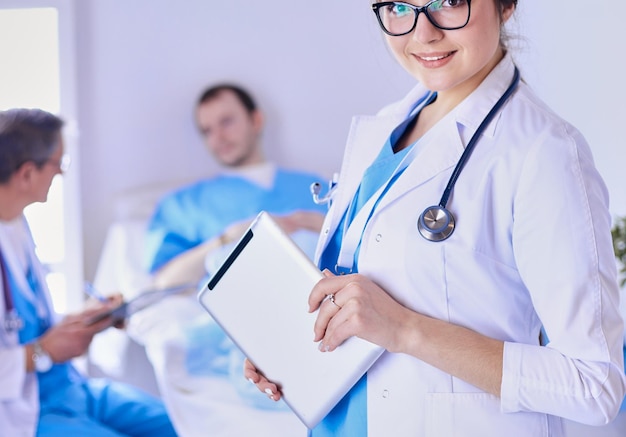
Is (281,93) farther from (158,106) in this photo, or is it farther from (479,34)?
(479,34)

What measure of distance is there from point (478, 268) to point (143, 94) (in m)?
2.34

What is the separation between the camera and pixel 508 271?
2.77 ft

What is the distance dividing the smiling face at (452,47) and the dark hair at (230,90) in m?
2.03

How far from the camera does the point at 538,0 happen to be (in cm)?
210

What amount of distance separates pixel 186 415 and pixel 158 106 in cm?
143

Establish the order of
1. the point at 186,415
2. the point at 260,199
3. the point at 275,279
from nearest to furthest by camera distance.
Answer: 1. the point at 275,279
2. the point at 186,415
3. the point at 260,199

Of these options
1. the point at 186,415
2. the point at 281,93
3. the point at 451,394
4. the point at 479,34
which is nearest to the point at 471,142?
the point at 479,34

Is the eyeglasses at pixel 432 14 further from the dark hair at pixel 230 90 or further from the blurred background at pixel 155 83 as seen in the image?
the dark hair at pixel 230 90

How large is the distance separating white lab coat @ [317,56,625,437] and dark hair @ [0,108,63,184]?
51.0 inches

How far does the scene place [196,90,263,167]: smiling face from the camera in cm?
289

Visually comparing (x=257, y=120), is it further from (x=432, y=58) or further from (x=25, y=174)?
(x=432, y=58)

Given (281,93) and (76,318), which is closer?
(76,318)

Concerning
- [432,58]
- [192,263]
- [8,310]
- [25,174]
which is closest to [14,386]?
[8,310]

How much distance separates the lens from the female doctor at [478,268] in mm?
790
